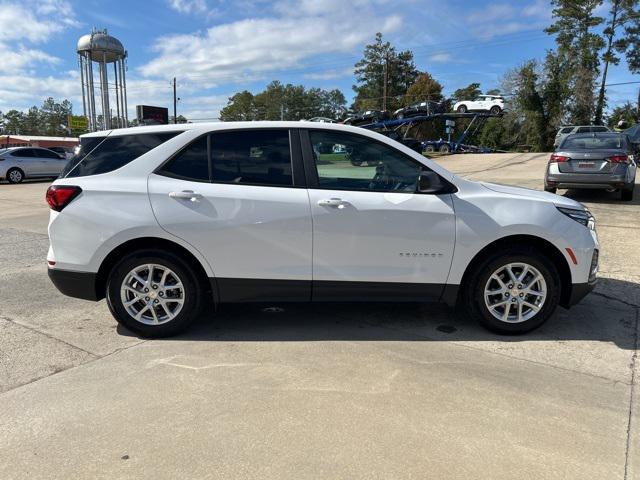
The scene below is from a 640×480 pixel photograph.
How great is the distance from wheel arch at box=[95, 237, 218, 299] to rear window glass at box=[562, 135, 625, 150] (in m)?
9.98

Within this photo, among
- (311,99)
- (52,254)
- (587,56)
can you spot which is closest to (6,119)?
(311,99)

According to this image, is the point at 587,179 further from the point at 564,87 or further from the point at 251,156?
the point at 564,87

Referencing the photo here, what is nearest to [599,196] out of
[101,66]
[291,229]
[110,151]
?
[291,229]

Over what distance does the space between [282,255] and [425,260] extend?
1.18 metres

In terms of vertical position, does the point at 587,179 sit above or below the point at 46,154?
below

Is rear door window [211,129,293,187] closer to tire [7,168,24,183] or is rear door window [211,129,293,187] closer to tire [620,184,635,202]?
tire [620,184,635,202]

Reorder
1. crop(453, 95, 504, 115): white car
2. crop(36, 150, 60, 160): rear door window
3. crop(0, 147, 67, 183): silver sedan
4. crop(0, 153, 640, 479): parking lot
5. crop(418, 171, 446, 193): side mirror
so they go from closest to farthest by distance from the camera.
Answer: crop(0, 153, 640, 479): parking lot → crop(418, 171, 446, 193): side mirror → crop(0, 147, 67, 183): silver sedan → crop(36, 150, 60, 160): rear door window → crop(453, 95, 504, 115): white car

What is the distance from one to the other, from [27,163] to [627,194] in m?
23.0

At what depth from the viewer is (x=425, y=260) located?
13.2 ft

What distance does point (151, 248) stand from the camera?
4035 mm

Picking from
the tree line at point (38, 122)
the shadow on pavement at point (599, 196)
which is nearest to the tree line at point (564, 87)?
the shadow on pavement at point (599, 196)

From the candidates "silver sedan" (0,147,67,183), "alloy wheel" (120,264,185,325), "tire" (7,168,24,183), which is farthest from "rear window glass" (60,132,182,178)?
"tire" (7,168,24,183)

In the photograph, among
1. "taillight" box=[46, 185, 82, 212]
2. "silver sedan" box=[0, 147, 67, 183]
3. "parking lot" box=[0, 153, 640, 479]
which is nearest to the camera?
"parking lot" box=[0, 153, 640, 479]

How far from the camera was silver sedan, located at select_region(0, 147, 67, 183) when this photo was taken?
21438mm
